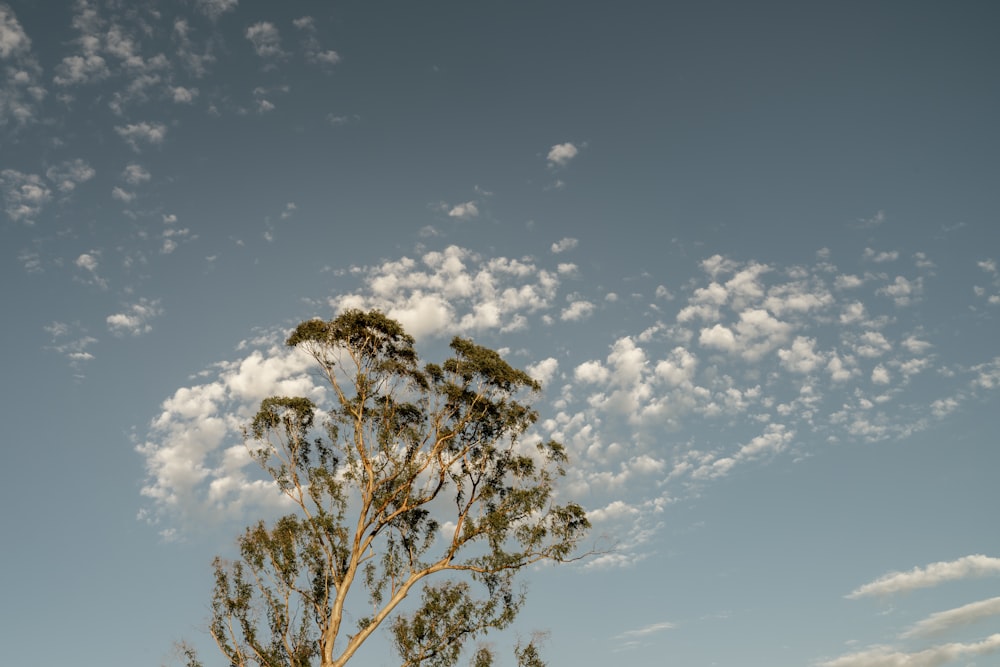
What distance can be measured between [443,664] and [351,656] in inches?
142

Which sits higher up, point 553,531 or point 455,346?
point 455,346

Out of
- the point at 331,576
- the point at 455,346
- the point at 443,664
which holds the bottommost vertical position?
the point at 443,664

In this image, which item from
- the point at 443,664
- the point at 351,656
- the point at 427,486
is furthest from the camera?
the point at 427,486

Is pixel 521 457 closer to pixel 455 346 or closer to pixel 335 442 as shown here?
pixel 455 346

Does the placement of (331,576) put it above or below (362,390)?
below

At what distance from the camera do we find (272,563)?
2558 cm

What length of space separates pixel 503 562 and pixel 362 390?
8455 mm

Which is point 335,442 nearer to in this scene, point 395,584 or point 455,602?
point 395,584

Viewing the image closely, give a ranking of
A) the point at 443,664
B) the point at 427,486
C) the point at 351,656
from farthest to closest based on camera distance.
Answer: the point at 427,486, the point at 443,664, the point at 351,656

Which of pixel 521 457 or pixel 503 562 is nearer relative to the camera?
pixel 503 562

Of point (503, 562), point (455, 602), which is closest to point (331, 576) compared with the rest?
point (455, 602)

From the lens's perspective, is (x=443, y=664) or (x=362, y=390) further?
(x=362, y=390)

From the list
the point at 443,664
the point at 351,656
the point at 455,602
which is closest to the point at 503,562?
the point at 455,602

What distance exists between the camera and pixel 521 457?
28438mm
